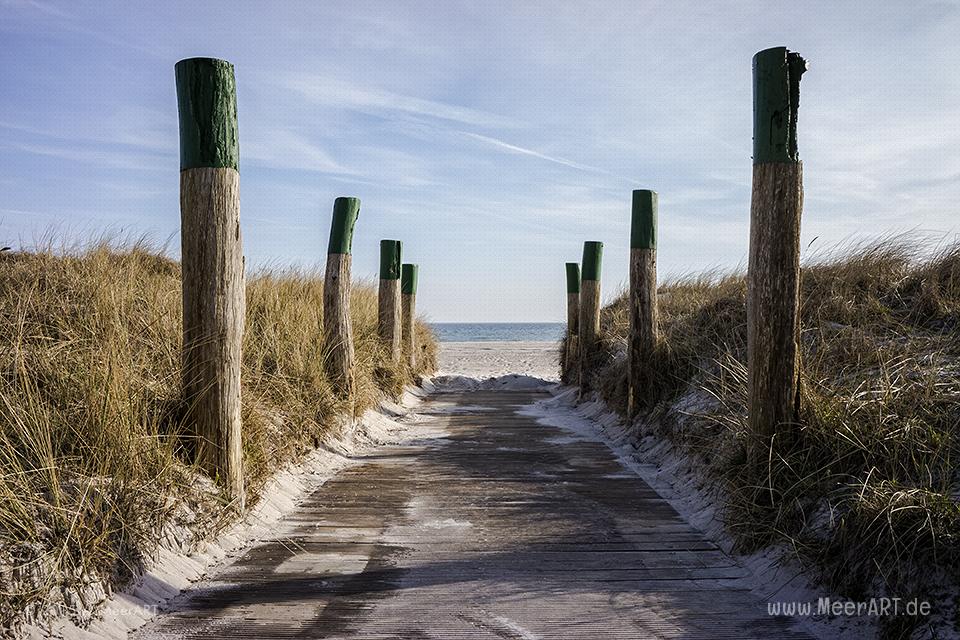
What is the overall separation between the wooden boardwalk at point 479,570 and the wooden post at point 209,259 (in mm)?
796

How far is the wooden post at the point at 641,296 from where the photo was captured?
290 inches

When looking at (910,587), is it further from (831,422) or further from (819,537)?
(831,422)

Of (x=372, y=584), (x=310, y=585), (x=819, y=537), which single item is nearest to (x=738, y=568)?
(x=819, y=537)

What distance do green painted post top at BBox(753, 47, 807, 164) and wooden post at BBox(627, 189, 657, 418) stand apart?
3.37 meters

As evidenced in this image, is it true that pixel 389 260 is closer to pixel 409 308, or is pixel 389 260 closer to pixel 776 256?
pixel 409 308

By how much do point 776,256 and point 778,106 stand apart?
0.94 meters

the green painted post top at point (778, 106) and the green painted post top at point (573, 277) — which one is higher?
the green painted post top at point (778, 106)

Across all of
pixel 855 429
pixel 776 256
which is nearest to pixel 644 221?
pixel 776 256

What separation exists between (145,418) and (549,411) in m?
6.99

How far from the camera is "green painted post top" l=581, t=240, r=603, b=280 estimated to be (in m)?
10.8

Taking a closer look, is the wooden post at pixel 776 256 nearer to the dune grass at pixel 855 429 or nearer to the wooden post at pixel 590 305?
the dune grass at pixel 855 429

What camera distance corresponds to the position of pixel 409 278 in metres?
13.3

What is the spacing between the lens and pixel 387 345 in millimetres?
10500

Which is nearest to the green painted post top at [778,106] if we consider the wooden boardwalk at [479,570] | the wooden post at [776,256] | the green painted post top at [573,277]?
the wooden post at [776,256]
